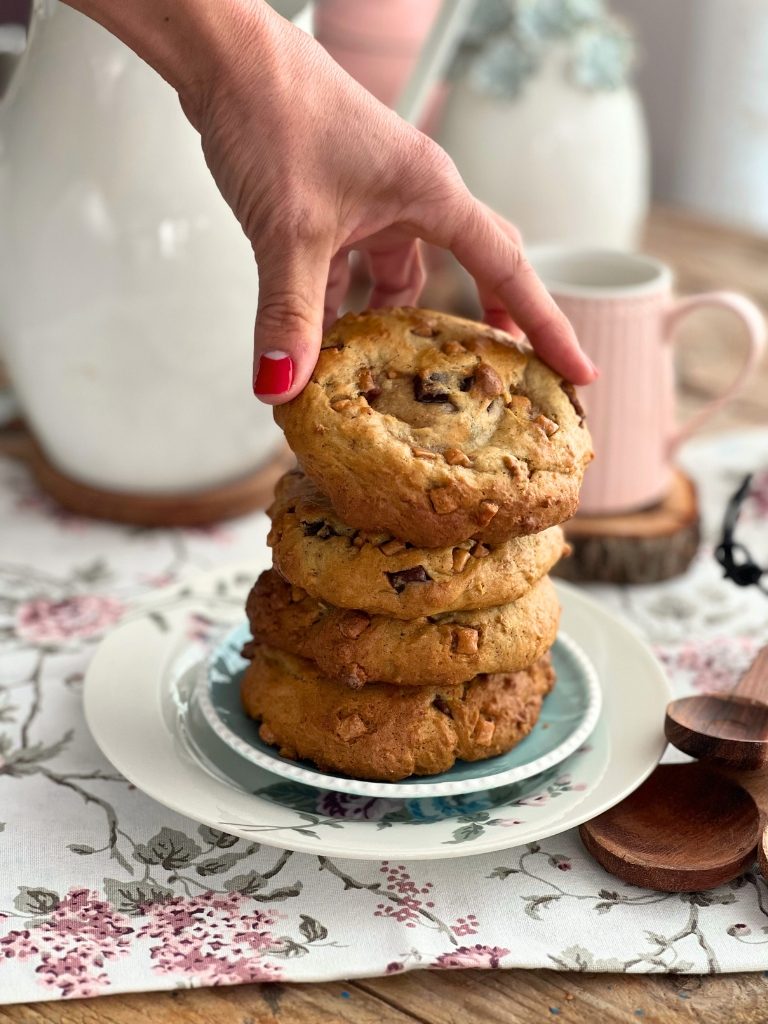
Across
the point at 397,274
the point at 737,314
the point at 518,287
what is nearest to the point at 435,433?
the point at 518,287

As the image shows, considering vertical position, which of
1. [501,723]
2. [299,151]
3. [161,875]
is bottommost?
[161,875]

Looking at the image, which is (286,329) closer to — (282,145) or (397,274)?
(282,145)

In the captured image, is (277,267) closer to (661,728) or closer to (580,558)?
(661,728)

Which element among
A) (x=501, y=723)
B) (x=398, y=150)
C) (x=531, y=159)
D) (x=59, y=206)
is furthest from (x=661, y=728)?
(x=531, y=159)

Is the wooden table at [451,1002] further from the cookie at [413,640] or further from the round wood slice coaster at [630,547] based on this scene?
the round wood slice coaster at [630,547]

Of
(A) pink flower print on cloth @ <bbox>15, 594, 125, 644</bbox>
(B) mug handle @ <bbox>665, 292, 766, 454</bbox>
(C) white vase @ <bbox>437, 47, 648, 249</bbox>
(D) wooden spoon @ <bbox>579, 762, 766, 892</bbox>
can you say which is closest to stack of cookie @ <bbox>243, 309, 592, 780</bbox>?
(D) wooden spoon @ <bbox>579, 762, 766, 892</bbox>

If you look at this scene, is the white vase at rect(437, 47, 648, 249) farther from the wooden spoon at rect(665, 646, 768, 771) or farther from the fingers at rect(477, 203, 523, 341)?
the wooden spoon at rect(665, 646, 768, 771)
